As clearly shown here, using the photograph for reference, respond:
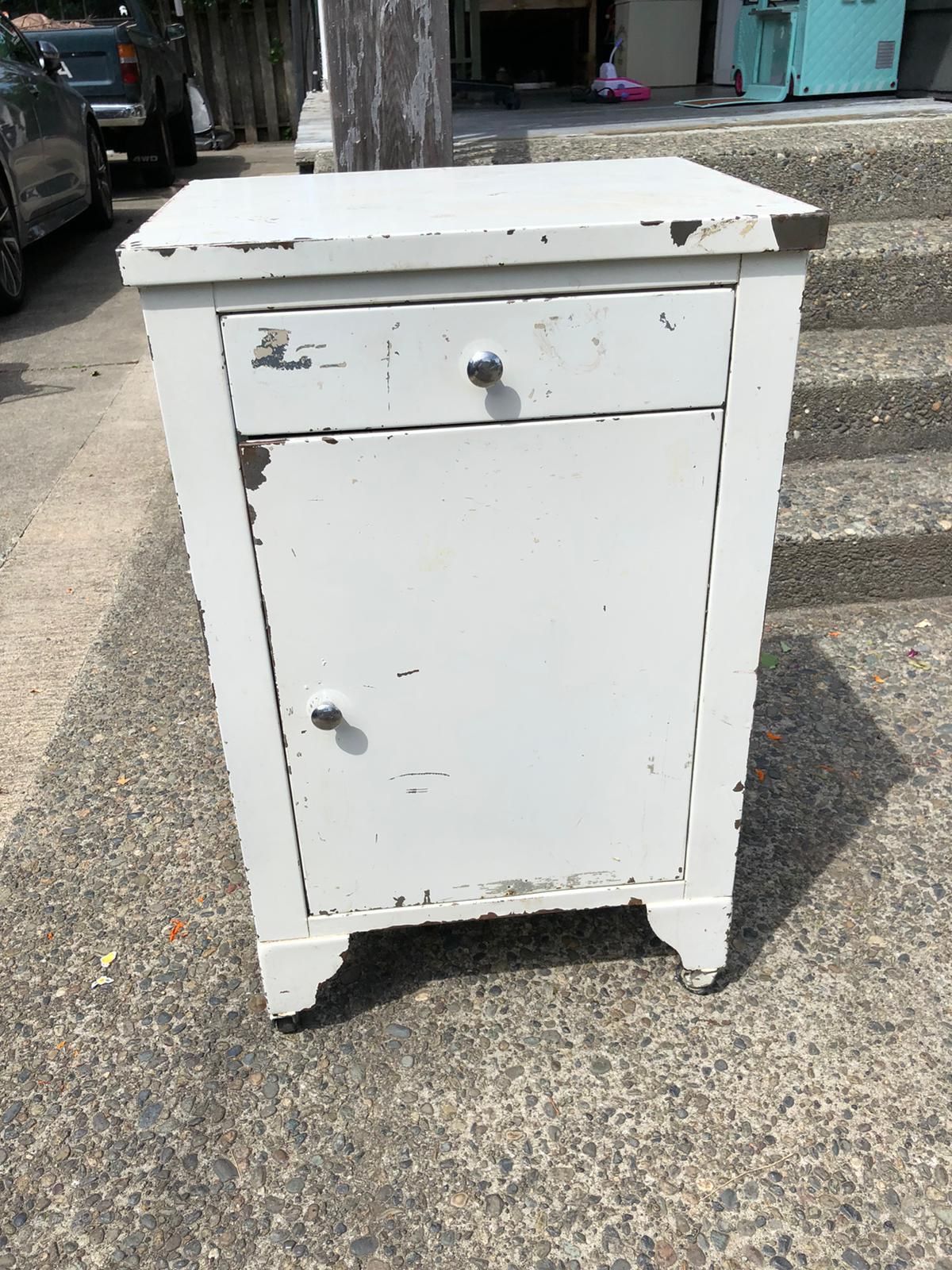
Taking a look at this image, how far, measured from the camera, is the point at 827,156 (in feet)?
11.9

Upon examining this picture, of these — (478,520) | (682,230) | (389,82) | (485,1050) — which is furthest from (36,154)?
(485,1050)

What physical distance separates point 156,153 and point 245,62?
14.8 feet

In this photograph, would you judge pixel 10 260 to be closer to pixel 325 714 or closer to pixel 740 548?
pixel 325 714

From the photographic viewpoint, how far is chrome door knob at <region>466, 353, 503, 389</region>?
129cm

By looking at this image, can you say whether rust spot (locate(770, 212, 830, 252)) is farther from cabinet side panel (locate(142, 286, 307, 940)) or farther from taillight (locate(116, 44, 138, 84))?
taillight (locate(116, 44, 138, 84))

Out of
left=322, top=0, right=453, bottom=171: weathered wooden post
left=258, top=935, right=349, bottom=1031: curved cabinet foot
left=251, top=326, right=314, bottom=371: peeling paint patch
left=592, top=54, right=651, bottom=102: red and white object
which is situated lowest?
left=258, top=935, right=349, bottom=1031: curved cabinet foot

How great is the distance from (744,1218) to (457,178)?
5.59ft

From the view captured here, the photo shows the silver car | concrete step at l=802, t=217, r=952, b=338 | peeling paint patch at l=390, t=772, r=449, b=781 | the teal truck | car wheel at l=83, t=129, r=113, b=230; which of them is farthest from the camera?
the teal truck

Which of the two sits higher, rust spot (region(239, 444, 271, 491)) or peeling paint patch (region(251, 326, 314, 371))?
peeling paint patch (region(251, 326, 314, 371))

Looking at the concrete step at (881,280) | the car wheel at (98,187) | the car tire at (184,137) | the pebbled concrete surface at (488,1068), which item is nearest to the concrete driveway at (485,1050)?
the pebbled concrete surface at (488,1068)

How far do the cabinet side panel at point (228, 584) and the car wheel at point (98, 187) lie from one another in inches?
287

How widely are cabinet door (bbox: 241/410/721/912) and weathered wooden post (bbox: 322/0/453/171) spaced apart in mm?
1263

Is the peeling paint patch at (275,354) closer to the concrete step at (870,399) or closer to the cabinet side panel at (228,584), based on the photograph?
the cabinet side panel at (228,584)

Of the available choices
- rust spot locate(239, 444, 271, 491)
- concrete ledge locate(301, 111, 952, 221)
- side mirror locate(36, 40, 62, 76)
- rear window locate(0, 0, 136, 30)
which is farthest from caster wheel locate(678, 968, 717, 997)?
rear window locate(0, 0, 136, 30)
